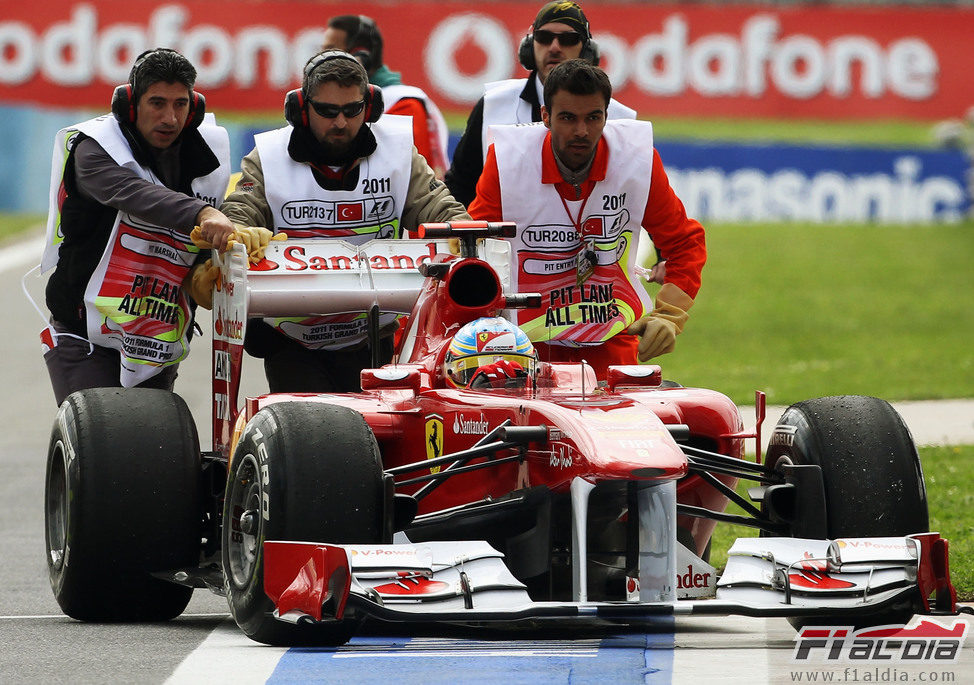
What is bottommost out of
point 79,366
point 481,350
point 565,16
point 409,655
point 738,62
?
point 409,655

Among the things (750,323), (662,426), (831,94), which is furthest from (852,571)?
(831,94)

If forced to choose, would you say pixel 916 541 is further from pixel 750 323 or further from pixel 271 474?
pixel 750 323

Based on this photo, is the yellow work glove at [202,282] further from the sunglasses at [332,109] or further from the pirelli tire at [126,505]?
the pirelli tire at [126,505]

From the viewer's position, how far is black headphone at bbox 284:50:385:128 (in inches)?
346

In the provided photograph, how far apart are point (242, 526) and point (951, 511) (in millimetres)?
5037

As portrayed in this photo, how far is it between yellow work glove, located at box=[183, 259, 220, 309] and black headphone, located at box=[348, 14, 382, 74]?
3.26 metres

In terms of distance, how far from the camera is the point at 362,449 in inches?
271

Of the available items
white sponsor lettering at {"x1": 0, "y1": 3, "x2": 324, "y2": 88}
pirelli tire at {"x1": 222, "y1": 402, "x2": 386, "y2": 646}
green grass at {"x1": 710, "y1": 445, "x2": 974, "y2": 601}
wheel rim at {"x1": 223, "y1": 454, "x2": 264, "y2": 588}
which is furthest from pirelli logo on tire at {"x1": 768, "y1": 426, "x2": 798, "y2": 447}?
white sponsor lettering at {"x1": 0, "y1": 3, "x2": 324, "y2": 88}

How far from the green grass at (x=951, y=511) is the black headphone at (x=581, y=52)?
244 cm

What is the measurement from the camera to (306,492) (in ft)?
22.2

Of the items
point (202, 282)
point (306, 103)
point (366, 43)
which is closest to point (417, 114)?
point (366, 43)

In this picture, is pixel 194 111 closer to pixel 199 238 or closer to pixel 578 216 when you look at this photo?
pixel 199 238

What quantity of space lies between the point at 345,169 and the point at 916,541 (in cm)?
322

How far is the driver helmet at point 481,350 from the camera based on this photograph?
7695mm
